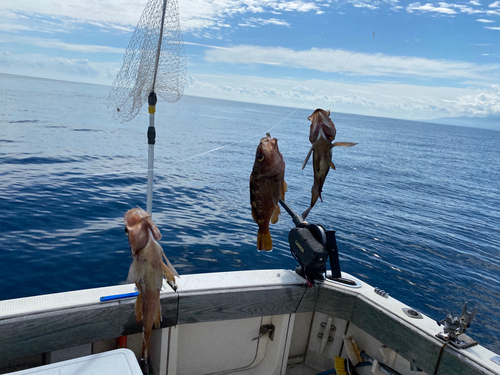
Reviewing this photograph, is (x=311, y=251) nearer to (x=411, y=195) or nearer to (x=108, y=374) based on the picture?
(x=108, y=374)

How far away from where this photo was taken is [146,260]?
179cm

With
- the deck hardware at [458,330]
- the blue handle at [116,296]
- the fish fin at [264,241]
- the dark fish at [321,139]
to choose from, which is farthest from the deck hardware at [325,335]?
the dark fish at [321,139]

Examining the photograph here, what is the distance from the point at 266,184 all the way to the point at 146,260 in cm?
75

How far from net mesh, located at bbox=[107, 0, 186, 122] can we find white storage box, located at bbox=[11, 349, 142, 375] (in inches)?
94.8

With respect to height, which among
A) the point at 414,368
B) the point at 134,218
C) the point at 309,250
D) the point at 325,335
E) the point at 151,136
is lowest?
the point at 325,335

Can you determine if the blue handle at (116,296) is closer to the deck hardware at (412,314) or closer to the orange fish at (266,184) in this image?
the orange fish at (266,184)

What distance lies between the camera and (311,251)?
3473mm

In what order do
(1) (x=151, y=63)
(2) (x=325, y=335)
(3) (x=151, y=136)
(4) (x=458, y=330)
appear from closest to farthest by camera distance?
(4) (x=458, y=330), (3) (x=151, y=136), (1) (x=151, y=63), (2) (x=325, y=335)

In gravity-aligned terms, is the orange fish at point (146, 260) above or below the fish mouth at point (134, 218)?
below

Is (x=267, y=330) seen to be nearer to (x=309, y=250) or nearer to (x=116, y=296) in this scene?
(x=309, y=250)

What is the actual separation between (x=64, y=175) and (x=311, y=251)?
53.4 feet

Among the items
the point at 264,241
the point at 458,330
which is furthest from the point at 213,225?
the point at 264,241

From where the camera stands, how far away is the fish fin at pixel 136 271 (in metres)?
1.80

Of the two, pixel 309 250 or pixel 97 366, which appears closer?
pixel 97 366
